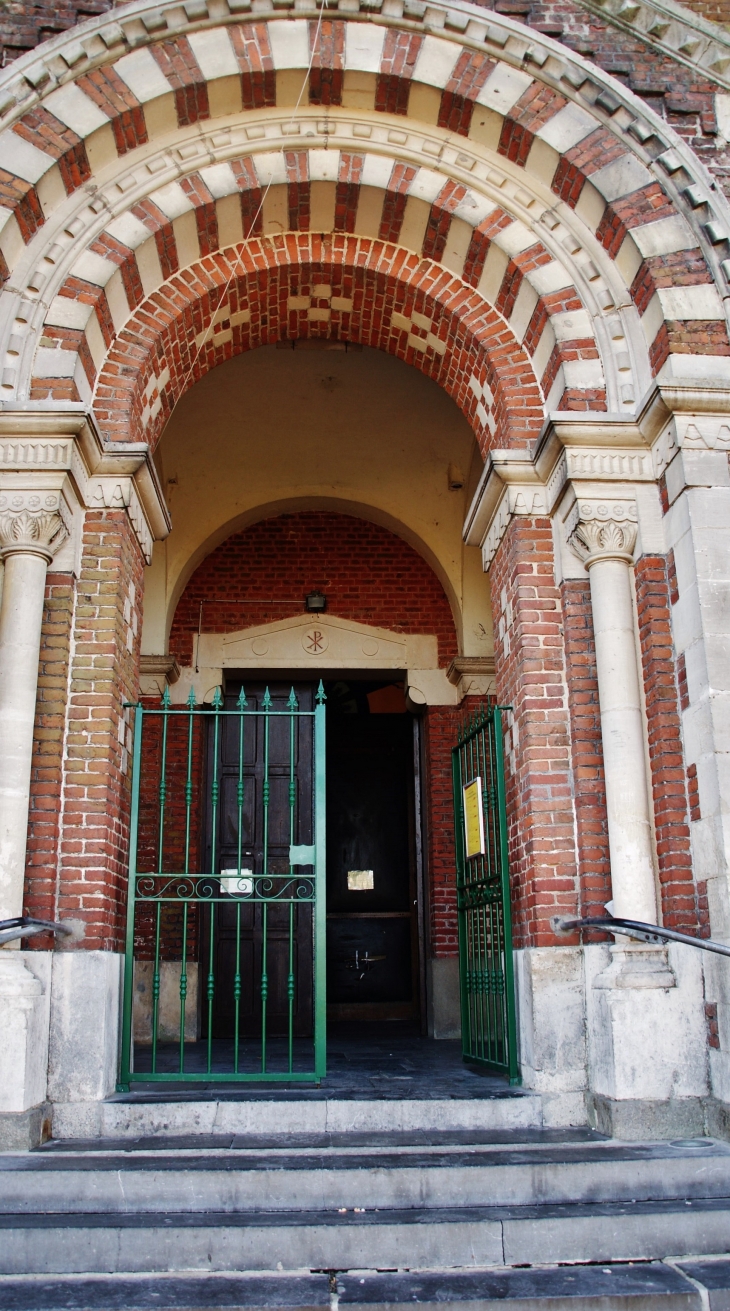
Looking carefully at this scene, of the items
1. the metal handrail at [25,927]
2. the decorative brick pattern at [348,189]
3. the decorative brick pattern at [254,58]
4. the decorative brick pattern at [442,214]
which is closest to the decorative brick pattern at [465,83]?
the decorative brick pattern at [442,214]

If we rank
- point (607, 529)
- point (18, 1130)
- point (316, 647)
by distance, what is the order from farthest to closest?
point (316, 647) < point (607, 529) < point (18, 1130)

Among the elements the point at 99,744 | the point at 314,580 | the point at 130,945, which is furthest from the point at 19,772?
the point at 314,580

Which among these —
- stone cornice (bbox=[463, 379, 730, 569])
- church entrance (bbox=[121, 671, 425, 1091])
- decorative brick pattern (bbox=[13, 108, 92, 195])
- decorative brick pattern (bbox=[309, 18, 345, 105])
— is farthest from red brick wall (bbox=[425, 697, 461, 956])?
decorative brick pattern (bbox=[13, 108, 92, 195])

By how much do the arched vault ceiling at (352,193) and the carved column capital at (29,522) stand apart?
52cm

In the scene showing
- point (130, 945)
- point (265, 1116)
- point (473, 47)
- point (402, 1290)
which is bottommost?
point (402, 1290)

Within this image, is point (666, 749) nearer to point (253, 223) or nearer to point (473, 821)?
point (473, 821)

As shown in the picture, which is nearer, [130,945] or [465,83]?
[130,945]

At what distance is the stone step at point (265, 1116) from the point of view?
4855 mm

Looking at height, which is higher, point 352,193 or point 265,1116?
point 352,193

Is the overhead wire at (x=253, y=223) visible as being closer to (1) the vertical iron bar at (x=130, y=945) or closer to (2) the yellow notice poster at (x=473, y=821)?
(1) the vertical iron bar at (x=130, y=945)

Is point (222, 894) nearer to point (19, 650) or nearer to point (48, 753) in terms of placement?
point (48, 753)

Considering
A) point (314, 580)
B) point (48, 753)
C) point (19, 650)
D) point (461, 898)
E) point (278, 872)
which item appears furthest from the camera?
point (314, 580)

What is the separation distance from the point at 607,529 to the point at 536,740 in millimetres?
1195

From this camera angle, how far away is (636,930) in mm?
4867
